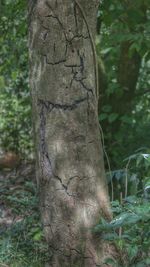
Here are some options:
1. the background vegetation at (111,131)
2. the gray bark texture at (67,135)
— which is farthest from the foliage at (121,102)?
the gray bark texture at (67,135)

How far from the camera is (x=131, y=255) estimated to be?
8.95 ft

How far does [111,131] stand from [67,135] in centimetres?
409

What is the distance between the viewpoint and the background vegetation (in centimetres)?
280

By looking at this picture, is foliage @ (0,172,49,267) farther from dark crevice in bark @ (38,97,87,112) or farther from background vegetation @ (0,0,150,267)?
dark crevice in bark @ (38,97,87,112)

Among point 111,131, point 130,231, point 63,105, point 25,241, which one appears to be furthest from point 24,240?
point 111,131

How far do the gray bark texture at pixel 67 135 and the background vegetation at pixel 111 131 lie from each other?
0.38 feet

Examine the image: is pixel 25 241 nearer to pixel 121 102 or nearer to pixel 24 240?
pixel 24 240

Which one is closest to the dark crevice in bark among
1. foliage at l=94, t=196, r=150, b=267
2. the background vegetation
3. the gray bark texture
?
the gray bark texture

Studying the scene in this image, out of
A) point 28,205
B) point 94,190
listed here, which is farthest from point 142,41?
point 94,190

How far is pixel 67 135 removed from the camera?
2.75 meters

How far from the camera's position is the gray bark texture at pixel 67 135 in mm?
2744

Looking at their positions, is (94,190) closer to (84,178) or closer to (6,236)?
(84,178)

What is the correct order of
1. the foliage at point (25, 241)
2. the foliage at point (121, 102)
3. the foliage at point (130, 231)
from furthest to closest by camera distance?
the foliage at point (121, 102)
the foliage at point (25, 241)
the foliage at point (130, 231)

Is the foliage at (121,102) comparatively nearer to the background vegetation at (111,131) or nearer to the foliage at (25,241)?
the background vegetation at (111,131)
